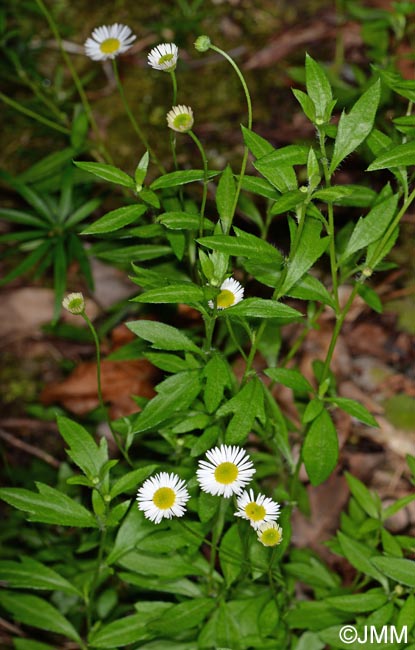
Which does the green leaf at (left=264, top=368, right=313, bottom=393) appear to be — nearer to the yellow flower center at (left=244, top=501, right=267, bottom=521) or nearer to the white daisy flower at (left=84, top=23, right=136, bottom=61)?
the yellow flower center at (left=244, top=501, right=267, bottom=521)

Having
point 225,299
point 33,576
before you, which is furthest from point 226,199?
point 33,576

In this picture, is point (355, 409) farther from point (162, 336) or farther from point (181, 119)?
point (181, 119)

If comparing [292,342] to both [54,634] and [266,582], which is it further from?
[54,634]

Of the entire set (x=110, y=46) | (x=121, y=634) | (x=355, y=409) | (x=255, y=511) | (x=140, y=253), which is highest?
(x=110, y=46)

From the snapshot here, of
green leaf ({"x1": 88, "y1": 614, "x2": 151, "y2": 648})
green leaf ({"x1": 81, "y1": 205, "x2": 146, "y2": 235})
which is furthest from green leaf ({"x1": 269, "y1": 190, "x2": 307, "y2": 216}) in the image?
green leaf ({"x1": 88, "y1": 614, "x2": 151, "y2": 648})

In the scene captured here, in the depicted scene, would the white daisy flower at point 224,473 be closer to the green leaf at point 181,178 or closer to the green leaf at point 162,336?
the green leaf at point 162,336
